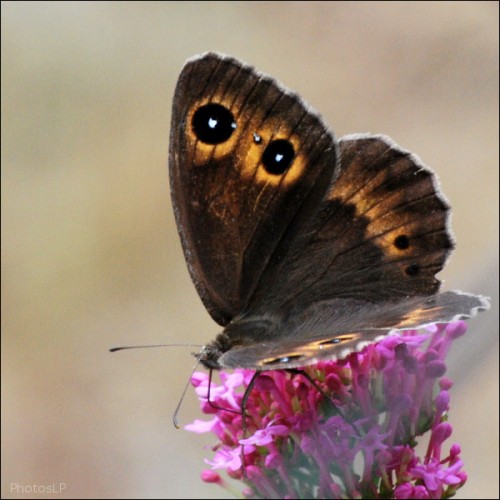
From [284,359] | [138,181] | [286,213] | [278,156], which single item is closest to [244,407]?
[284,359]

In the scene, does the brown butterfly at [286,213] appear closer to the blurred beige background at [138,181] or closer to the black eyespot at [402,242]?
the black eyespot at [402,242]

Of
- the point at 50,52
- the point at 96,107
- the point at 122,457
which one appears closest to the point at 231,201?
the point at 122,457

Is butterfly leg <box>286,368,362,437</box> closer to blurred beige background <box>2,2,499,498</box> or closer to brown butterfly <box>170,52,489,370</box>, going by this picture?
brown butterfly <box>170,52,489,370</box>

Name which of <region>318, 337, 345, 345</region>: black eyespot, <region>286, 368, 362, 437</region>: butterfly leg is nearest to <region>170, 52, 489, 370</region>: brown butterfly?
<region>286, 368, 362, 437</region>: butterfly leg

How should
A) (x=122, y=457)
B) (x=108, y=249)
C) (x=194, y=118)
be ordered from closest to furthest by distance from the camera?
(x=194, y=118) → (x=122, y=457) → (x=108, y=249)

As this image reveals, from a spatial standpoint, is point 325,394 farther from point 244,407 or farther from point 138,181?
point 138,181

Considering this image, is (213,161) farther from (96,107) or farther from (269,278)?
(96,107)

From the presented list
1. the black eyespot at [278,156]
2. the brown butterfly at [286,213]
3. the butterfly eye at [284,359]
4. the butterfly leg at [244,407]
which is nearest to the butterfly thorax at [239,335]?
the brown butterfly at [286,213]
